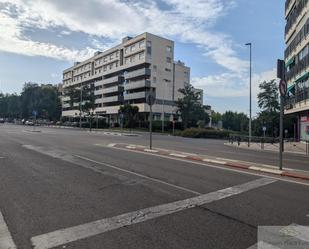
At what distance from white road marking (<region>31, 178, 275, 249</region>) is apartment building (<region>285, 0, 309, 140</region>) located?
29.3 meters

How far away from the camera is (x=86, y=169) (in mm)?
10945

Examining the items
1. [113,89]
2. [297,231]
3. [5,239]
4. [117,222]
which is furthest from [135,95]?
[5,239]

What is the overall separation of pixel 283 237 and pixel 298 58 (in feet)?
123

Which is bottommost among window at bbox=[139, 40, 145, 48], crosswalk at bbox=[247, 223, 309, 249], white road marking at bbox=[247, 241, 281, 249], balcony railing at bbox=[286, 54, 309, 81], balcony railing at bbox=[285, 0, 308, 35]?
white road marking at bbox=[247, 241, 281, 249]

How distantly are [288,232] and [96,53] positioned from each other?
11601 cm

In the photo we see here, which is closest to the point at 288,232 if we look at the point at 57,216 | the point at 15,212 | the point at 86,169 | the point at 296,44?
the point at 57,216

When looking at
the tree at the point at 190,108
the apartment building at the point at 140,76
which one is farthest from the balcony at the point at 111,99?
the tree at the point at 190,108

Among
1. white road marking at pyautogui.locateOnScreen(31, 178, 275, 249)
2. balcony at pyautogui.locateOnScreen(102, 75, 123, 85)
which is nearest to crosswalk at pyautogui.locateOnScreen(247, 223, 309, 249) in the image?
white road marking at pyautogui.locateOnScreen(31, 178, 275, 249)

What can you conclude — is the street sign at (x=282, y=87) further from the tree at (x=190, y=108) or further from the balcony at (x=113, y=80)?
the balcony at (x=113, y=80)

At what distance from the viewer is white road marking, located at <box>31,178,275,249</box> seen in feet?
15.6

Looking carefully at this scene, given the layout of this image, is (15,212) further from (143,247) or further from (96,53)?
(96,53)

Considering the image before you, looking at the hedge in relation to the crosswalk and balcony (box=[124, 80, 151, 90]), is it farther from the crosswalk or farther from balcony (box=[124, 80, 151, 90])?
the crosswalk

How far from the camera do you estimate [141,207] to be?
21.2ft

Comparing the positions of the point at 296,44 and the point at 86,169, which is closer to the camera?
the point at 86,169
